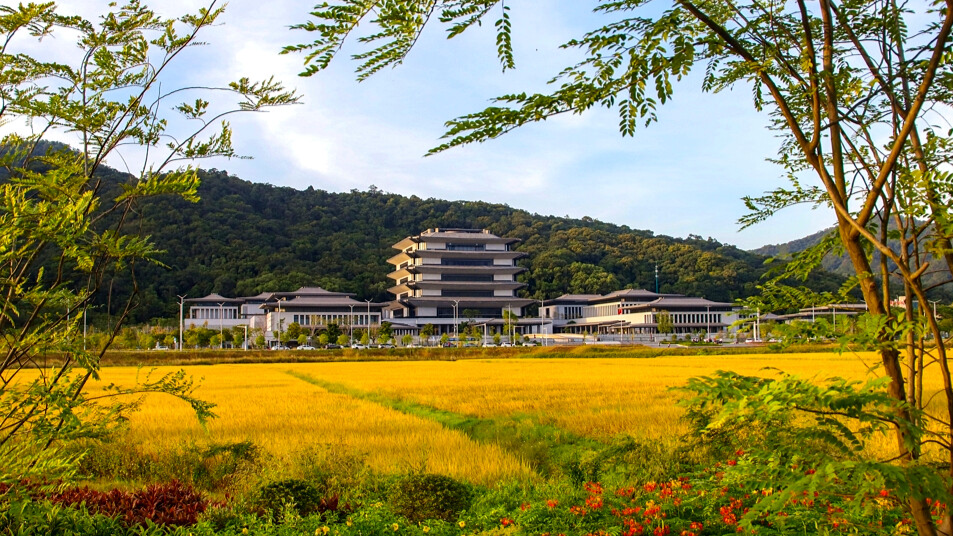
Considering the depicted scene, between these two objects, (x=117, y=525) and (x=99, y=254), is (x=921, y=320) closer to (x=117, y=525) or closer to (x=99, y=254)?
(x=99, y=254)

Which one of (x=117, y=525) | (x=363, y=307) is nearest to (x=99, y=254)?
(x=117, y=525)

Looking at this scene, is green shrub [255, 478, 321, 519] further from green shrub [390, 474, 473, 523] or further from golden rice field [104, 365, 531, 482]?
golden rice field [104, 365, 531, 482]

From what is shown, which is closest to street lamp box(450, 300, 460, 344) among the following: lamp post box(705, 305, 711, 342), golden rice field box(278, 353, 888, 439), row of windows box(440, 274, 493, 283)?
row of windows box(440, 274, 493, 283)

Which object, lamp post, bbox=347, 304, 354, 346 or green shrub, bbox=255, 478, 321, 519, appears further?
lamp post, bbox=347, 304, 354, 346

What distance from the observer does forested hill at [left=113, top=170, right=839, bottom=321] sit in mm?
77438

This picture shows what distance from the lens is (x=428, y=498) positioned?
248 inches

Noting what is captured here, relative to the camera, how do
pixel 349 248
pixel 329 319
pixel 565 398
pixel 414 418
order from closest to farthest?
pixel 414 418, pixel 565 398, pixel 329 319, pixel 349 248

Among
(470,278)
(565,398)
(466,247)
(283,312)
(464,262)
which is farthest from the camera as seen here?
(466,247)

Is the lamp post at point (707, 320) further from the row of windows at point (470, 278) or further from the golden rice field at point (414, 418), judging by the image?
the golden rice field at point (414, 418)

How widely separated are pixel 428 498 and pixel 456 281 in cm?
6723

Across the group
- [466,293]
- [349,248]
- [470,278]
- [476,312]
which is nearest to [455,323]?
[476,312]

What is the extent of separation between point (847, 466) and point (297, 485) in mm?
5164

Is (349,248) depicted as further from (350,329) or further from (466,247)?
(350,329)

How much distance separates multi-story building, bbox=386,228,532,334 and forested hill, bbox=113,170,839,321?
11623 millimetres
